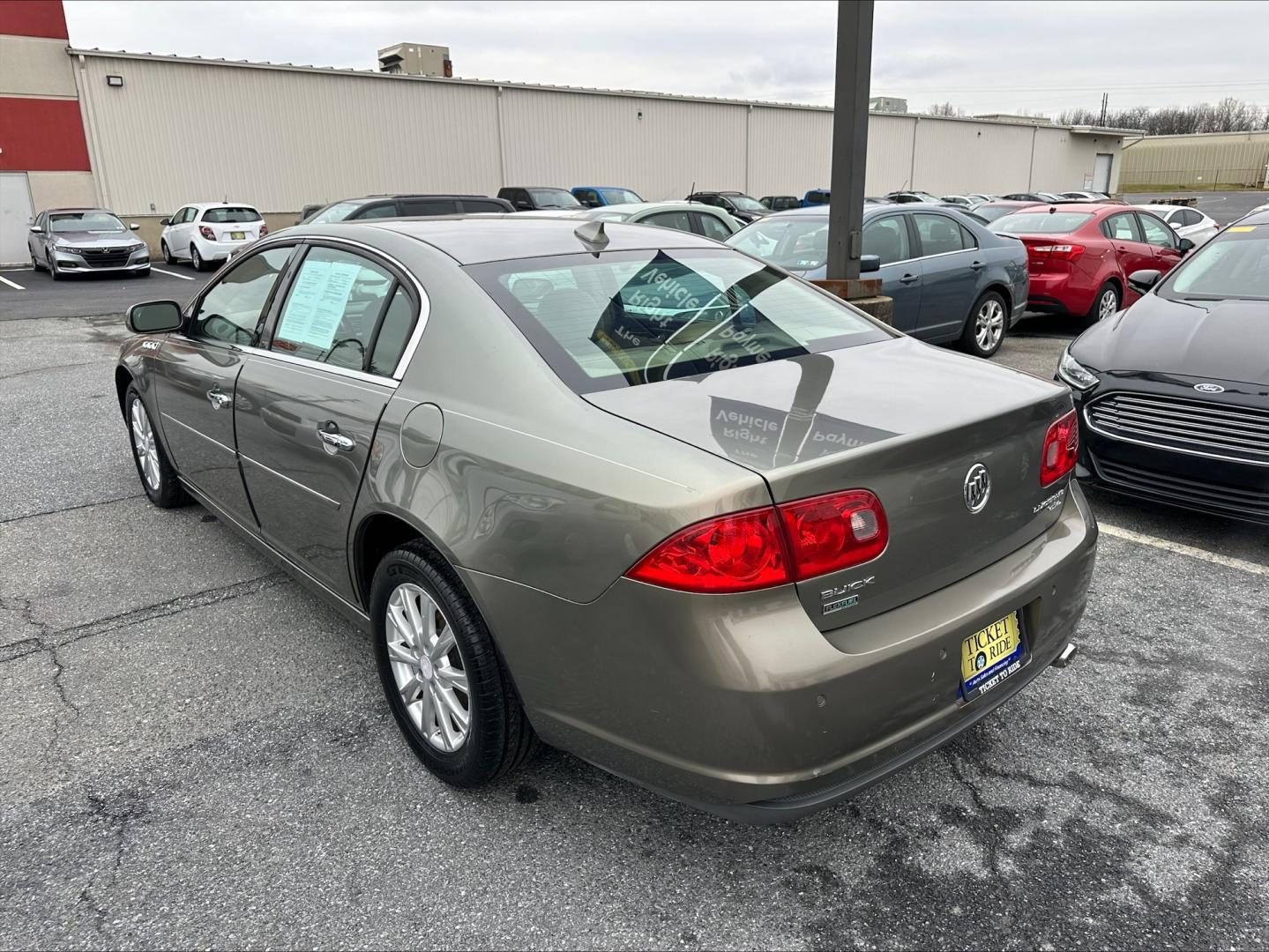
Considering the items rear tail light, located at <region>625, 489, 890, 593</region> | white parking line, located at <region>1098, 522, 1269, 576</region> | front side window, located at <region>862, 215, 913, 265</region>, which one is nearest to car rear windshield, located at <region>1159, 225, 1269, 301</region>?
white parking line, located at <region>1098, 522, 1269, 576</region>

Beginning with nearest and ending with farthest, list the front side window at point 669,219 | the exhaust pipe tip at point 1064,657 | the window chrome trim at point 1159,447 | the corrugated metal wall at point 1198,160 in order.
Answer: the exhaust pipe tip at point 1064,657
the window chrome trim at point 1159,447
the front side window at point 669,219
the corrugated metal wall at point 1198,160

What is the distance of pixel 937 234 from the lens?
27.8ft

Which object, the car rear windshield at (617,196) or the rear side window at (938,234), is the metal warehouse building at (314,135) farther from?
the rear side window at (938,234)

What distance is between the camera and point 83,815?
2543 millimetres

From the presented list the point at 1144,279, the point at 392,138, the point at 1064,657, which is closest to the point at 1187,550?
the point at 1064,657

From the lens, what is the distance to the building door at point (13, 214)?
2211 cm

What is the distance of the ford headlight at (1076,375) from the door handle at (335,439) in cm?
364

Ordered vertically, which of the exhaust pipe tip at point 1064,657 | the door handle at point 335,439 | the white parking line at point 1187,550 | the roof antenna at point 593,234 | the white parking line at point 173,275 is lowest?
the white parking line at point 173,275

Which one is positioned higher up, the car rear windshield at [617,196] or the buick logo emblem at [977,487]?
the car rear windshield at [617,196]

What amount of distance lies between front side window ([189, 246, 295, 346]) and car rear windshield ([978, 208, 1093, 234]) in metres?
9.09

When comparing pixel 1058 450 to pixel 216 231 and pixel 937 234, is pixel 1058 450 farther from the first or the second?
pixel 216 231

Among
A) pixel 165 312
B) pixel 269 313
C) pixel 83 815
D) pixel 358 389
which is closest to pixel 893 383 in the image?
pixel 358 389

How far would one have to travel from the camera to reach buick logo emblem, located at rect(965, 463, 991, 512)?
2.22m

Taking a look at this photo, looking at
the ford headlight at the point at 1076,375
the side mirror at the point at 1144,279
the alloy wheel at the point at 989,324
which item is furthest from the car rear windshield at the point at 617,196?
the ford headlight at the point at 1076,375
